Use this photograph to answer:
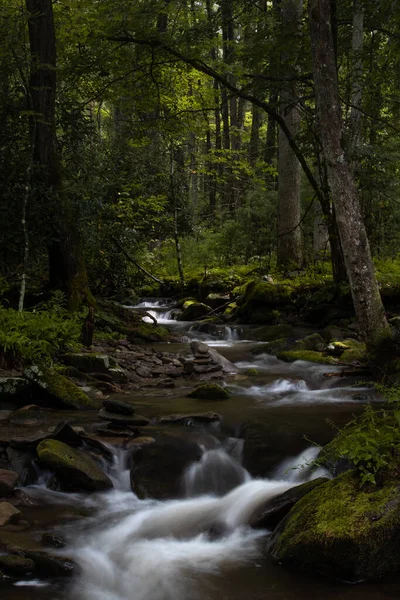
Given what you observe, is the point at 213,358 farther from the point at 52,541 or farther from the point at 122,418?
the point at 52,541

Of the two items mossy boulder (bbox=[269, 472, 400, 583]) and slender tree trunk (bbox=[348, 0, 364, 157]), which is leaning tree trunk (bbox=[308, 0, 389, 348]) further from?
mossy boulder (bbox=[269, 472, 400, 583])

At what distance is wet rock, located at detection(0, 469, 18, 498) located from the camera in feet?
15.4

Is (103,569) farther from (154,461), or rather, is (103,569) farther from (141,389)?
(141,389)

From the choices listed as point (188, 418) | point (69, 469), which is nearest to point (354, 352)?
point (188, 418)

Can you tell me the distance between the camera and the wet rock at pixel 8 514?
14.0 feet

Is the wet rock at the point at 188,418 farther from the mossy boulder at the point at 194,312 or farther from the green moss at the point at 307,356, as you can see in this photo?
the mossy boulder at the point at 194,312

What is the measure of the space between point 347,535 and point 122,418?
3.26 m

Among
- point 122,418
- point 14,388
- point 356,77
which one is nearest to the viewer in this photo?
point 122,418

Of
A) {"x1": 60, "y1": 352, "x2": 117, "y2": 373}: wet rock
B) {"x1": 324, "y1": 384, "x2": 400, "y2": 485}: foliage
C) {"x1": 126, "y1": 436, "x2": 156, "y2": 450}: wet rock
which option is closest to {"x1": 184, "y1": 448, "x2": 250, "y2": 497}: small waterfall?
{"x1": 126, "y1": 436, "x2": 156, "y2": 450}: wet rock

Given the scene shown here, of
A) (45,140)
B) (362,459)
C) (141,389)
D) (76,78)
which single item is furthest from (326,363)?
(76,78)

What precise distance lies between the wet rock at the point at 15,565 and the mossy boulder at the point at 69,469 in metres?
1.43

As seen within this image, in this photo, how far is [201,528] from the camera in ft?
15.7

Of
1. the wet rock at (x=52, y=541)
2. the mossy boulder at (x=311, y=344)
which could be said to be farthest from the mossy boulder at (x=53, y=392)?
the mossy boulder at (x=311, y=344)

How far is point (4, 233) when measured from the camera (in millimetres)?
10055
